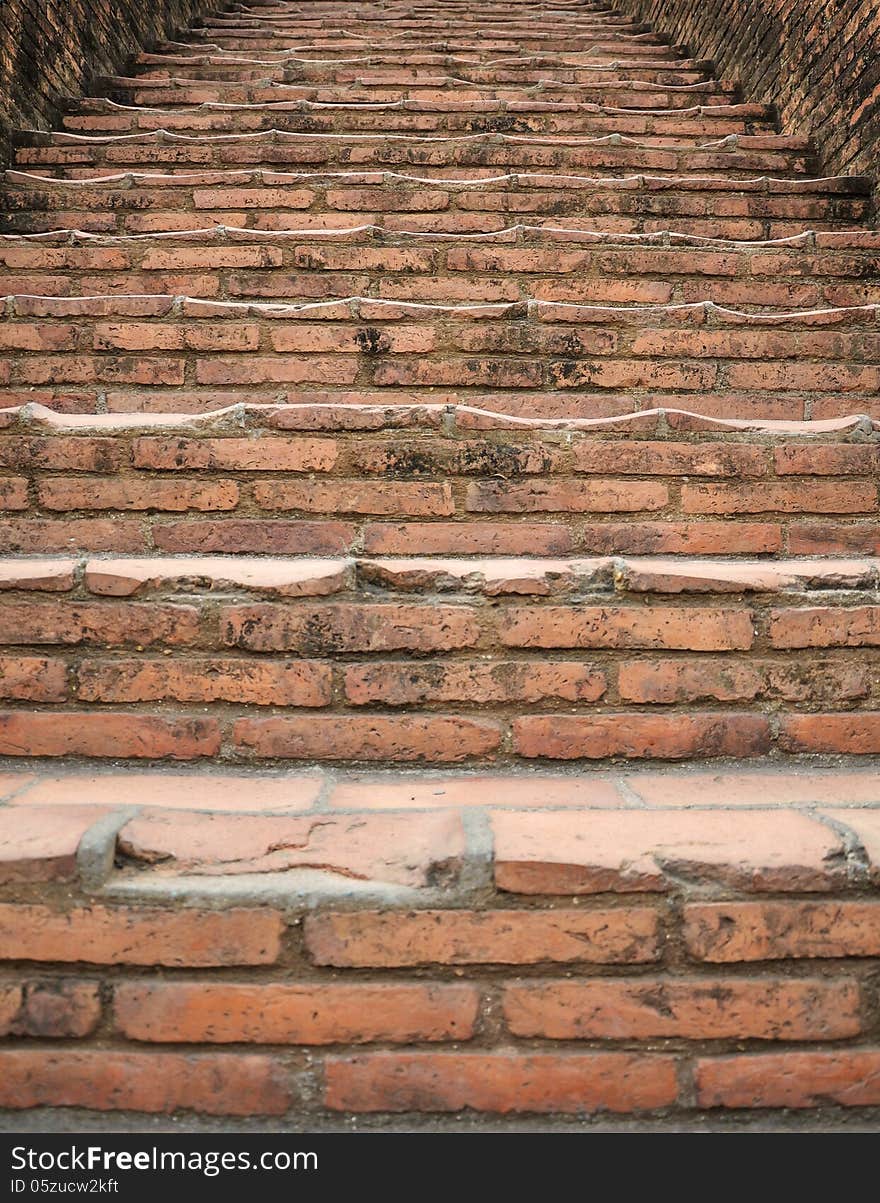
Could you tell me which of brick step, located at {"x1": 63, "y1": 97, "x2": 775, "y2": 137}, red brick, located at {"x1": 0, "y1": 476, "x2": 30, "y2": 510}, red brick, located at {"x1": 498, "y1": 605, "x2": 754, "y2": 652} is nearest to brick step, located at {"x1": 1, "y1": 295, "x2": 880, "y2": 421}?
red brick, located at {"x1": 0, "y1": 476, "x2": 30, "y2": 510}

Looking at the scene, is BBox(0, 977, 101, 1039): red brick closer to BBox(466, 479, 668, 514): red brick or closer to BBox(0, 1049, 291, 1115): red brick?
BBox(0, 1049, 291, 1115): red brick

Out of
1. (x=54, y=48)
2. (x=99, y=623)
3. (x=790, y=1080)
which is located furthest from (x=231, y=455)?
(x=54, y=48)

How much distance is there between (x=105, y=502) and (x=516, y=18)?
14.6 feet

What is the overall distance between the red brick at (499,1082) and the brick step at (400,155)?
8.69ft

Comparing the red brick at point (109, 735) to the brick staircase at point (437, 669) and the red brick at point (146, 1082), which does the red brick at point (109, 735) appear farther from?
the red brick at point (146, 1082)

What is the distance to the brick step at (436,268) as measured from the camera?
7.04 feet

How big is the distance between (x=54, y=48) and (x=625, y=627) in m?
3.40

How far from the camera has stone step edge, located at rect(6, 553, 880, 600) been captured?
1269 mm

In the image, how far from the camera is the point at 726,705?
4.12ft

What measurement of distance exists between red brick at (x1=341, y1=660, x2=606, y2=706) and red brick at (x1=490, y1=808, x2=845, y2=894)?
0.93ft

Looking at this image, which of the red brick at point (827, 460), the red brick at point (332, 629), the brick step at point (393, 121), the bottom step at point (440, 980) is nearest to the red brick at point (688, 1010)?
the bottom step at point (440, 980)

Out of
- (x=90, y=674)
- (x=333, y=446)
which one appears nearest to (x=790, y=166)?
(x=333, y=446)

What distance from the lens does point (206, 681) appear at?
1235 millimetres

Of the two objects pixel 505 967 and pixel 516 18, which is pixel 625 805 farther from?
pixel 516 18
